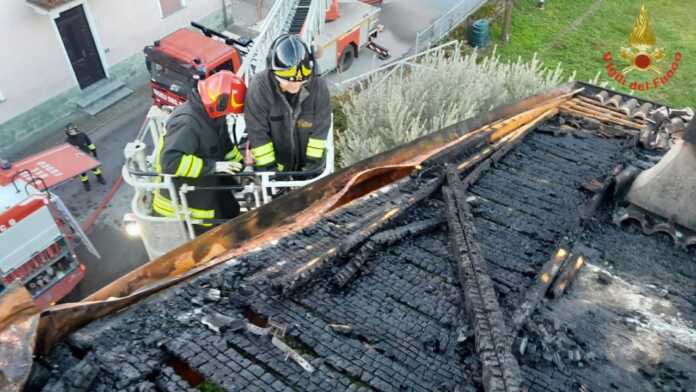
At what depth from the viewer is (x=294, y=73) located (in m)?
5.36

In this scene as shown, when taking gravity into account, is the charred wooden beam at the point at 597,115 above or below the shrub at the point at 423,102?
above

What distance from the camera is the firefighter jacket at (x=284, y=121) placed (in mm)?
5559

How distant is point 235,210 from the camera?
6230mm

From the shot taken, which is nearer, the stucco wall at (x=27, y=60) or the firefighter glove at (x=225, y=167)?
the firefighter glove at (x=225, y=167)

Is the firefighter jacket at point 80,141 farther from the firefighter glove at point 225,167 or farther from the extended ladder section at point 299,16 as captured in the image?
the firefighter glove at point 225,167

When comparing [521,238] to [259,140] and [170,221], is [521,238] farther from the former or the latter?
[170,221]

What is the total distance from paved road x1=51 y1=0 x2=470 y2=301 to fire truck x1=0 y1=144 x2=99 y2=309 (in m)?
0.74

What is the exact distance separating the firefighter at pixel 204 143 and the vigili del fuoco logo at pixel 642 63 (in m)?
13.4

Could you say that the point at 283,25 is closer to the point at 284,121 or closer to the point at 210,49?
the point at 210,49

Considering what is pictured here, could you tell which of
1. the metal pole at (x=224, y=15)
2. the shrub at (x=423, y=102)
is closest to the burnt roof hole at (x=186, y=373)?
the shrub at (x=423, y=102)

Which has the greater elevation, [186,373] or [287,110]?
[186,373]

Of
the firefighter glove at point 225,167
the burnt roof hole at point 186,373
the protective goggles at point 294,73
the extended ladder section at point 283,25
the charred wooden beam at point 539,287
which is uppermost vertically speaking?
the burnt roof hole at point 186,373

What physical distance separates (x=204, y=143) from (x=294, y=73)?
3.89 feet

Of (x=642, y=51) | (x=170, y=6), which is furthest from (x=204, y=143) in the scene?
(x=642, y=51)
